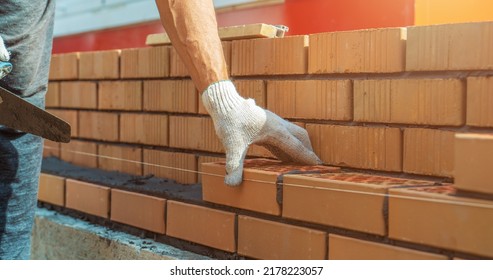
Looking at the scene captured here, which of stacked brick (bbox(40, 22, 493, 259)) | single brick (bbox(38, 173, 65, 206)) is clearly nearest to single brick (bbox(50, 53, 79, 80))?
single brick (bbox(38, 173, 65, 206))

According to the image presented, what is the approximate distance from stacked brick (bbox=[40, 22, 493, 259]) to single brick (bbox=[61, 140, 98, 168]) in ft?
1.53

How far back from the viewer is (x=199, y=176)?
269 cm

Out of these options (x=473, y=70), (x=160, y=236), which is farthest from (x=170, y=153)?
(x=473, y=70)

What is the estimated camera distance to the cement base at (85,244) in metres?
2.45

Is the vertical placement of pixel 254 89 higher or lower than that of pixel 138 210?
higher

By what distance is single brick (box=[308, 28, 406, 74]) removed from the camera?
6.47ft

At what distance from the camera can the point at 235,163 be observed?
2.08 meters

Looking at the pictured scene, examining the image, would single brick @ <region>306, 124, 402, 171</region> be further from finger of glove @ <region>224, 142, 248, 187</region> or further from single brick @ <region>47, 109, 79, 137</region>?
single brick @ <region>47, 109, 79, 137</region>

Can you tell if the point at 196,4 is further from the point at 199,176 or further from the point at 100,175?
the point at 100,175

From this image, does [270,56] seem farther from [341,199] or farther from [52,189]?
[52,189]

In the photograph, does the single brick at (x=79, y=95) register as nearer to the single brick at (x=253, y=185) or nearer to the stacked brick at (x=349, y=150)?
the stacked brick at (x=349, y=150)

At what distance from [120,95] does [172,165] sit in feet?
1.73

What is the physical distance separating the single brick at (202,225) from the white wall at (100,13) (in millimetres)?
1020

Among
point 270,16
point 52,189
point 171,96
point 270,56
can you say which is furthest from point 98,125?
point 270,56
